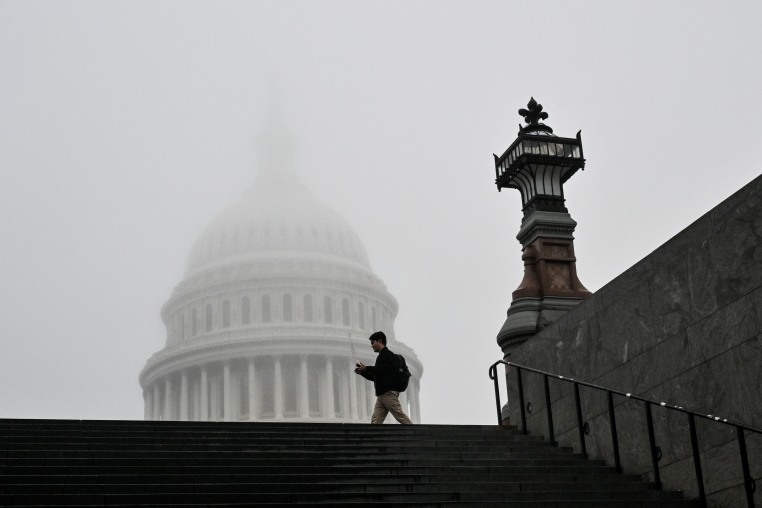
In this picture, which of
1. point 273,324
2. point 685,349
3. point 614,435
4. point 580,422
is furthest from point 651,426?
point 273,324

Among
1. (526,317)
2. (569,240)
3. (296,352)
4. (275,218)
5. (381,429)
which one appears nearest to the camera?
(381,429)

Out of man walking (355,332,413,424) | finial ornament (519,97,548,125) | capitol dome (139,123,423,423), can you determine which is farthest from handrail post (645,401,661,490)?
capitol dome (139,123,423,423)

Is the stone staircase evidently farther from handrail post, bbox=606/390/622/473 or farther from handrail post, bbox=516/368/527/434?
handrail post, bbox=516/368/527/434

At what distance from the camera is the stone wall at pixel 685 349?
43.8 ft

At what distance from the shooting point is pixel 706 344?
14133 mm

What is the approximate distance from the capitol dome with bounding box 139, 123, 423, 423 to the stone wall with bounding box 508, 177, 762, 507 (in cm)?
7199

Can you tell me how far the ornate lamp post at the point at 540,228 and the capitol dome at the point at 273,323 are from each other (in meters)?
65.1

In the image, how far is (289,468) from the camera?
13266 millimetres

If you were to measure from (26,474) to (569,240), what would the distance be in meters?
13.6

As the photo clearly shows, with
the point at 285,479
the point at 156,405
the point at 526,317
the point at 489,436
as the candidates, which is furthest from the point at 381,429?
the point at 156,405

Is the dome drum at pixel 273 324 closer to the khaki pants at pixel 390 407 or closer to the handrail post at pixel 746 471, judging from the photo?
the khaki pants at pixel 390 407

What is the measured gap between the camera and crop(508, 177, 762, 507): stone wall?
1336 centimetres

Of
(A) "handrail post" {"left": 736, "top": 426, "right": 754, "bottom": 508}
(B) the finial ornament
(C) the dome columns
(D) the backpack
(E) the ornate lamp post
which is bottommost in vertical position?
(A) "handrail post" {"left": 736, "top": 426, "right": 754, "bottom": 508}

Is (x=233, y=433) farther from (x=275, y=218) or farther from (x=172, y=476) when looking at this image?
(x=275, y=218)
